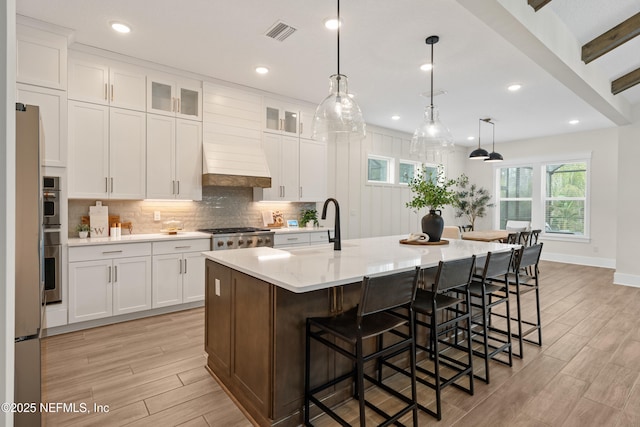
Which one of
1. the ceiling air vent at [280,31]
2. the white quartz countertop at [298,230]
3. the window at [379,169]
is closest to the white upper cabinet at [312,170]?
the white quartz countertop at [298,230]

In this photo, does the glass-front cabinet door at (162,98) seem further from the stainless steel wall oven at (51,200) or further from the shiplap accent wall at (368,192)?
the shiplap accent wall at (368,192)

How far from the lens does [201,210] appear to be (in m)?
4.74

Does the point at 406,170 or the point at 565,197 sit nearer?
the point at 565,197

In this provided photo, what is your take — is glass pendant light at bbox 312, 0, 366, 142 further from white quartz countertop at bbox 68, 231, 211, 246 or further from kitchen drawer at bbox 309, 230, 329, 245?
kitchen drawer at bbox 309, 230, 329, 245

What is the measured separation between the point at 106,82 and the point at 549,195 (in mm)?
9068

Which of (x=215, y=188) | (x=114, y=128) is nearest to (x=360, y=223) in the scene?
(x=215, y=188)

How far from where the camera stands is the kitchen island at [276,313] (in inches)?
74.8

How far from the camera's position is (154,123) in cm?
409

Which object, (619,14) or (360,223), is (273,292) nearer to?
(619,14)

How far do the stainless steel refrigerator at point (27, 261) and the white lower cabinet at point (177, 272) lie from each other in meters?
2.12

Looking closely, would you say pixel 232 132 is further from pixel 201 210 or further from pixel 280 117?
pixel 201 210

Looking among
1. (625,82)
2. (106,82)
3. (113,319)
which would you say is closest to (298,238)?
(113,319)

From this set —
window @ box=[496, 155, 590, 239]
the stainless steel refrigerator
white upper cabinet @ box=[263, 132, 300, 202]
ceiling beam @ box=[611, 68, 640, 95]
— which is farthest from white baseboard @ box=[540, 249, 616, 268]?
the stainless steel refrigerator

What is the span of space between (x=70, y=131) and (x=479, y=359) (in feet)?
15.1
